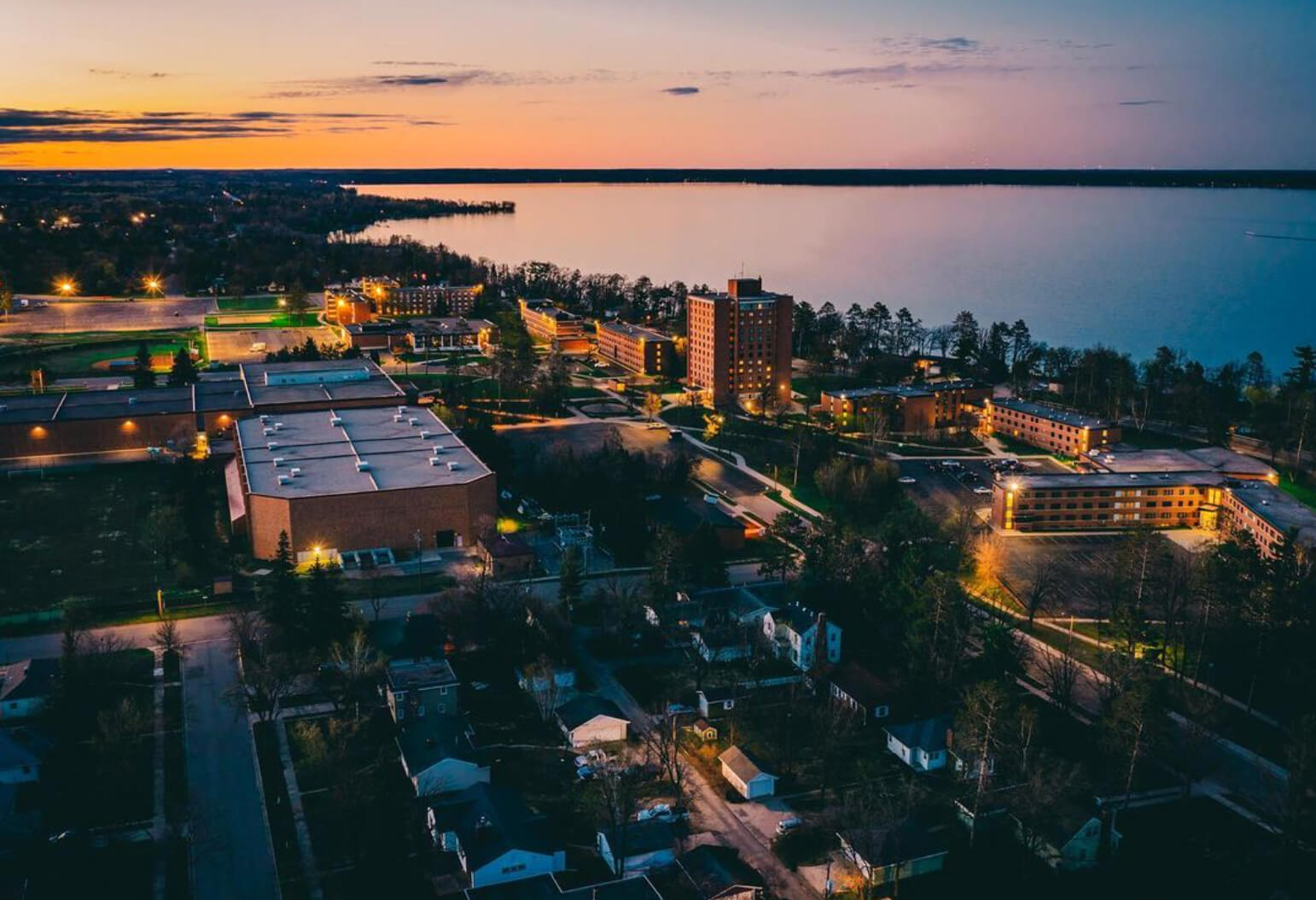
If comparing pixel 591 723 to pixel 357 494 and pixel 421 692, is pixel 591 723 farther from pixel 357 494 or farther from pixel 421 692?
pixel 357 494

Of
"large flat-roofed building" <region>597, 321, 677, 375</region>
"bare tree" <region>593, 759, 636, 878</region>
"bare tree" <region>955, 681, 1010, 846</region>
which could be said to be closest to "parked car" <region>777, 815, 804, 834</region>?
"bare tree" <region>593, 759, 636, 878</region>

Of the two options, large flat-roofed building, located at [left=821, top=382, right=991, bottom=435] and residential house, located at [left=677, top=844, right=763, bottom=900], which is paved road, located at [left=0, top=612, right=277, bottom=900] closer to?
residential house, located at [left=677, top=844, right=763, bottom=900]

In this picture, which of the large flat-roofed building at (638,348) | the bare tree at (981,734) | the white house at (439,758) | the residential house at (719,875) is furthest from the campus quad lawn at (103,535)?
the large flat-roofed building at (638,348)

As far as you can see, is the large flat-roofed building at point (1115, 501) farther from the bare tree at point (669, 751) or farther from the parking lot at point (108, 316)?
the parking lot at point (108, 316)

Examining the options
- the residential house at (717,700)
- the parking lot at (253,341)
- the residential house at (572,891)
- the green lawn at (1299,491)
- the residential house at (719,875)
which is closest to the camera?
the residential house at (572,891)

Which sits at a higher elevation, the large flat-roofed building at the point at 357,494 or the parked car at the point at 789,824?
the large flat-roofed building at the point at 357,494

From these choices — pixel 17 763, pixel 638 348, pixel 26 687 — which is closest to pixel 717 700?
pixel 17 763

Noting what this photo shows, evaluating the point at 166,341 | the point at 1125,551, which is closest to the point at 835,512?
the point at 1125,551
